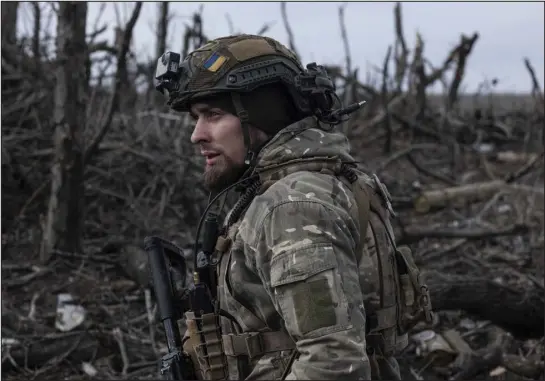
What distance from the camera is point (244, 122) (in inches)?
96.8

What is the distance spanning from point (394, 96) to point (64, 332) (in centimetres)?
900

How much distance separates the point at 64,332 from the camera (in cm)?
536

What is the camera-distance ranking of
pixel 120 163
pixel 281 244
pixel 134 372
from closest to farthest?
1. pixel 281 244
2. pixel 134 372
3. pixel 120 163

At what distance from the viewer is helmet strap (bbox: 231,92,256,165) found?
245 centimetres

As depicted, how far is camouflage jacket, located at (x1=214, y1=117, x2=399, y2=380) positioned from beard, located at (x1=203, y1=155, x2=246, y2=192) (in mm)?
137

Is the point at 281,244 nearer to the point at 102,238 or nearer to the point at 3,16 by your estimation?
the point at 102,238

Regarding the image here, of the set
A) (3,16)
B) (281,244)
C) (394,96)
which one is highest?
(3,16)

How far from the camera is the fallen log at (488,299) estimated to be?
521cm

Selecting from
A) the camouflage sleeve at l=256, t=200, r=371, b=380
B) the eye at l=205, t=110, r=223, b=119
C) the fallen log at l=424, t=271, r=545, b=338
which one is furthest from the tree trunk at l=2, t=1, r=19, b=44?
the camouflage sleeve at l=256, t=200, r=371, b=380

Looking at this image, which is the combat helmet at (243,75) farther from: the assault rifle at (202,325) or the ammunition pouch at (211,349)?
the ammunition pouch at (211,349)

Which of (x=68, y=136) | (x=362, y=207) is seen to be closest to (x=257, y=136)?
(x=362, y=207)

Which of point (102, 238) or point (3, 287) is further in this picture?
point (102, 238)

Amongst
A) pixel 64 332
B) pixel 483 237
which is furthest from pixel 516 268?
pixel 64 332

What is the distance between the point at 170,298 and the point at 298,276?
0.96 metres
